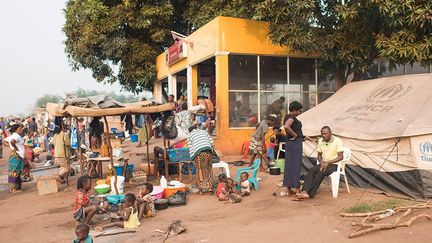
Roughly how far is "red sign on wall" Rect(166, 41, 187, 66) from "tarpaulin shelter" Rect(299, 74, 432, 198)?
728 cm

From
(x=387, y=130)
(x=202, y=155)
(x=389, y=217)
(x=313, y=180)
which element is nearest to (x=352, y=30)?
(x=387, y=130)

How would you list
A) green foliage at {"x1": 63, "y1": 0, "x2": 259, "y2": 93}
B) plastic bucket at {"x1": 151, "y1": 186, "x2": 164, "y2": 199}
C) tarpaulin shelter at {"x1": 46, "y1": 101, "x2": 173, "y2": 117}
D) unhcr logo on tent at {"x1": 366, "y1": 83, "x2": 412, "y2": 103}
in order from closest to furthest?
plastic bucket at {"x1": 151, "y1": 186, "x2": 164, "y2": 199}
unhcr logo on tent at {"x1": 366, "y1": 83, "x2": 412, "y2": 103}
tarpaulin shelter at {"x1": 46, "y1": 101, "x2": 173, "y2": 117}
green foliage at {"x1": 63, "y1": 0, "x2": 259, "y2": 93}

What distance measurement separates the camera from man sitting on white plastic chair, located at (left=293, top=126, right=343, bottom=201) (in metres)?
7.06

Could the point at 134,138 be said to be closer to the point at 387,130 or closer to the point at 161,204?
the point at 161,204

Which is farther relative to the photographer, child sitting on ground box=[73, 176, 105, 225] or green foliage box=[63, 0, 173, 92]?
green foliage box=[63, 0, 173, 92]

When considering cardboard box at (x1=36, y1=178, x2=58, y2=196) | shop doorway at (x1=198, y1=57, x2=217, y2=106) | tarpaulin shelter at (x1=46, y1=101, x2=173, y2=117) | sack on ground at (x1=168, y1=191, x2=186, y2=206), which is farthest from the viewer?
shop doorway at (x1=198, y1=57, x2=217, y2=106)

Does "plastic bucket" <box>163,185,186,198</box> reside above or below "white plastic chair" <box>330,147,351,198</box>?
below

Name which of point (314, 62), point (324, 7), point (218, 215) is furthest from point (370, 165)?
point (314, 62)

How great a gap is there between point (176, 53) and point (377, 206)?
11.6 metres

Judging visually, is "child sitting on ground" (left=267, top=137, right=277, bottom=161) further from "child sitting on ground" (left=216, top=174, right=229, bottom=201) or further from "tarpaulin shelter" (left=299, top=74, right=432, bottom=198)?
"child sitting on ground" (left=216, top=174, right=229, bottom=201)

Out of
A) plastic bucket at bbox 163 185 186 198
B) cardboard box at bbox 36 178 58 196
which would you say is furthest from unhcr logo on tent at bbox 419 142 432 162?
cardboard box at bbox 36 178 58 196

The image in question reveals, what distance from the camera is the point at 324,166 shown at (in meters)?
7.04

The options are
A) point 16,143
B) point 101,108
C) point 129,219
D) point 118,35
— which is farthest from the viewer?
point 118,35

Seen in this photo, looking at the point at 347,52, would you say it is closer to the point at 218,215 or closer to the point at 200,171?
the point at 200,171
